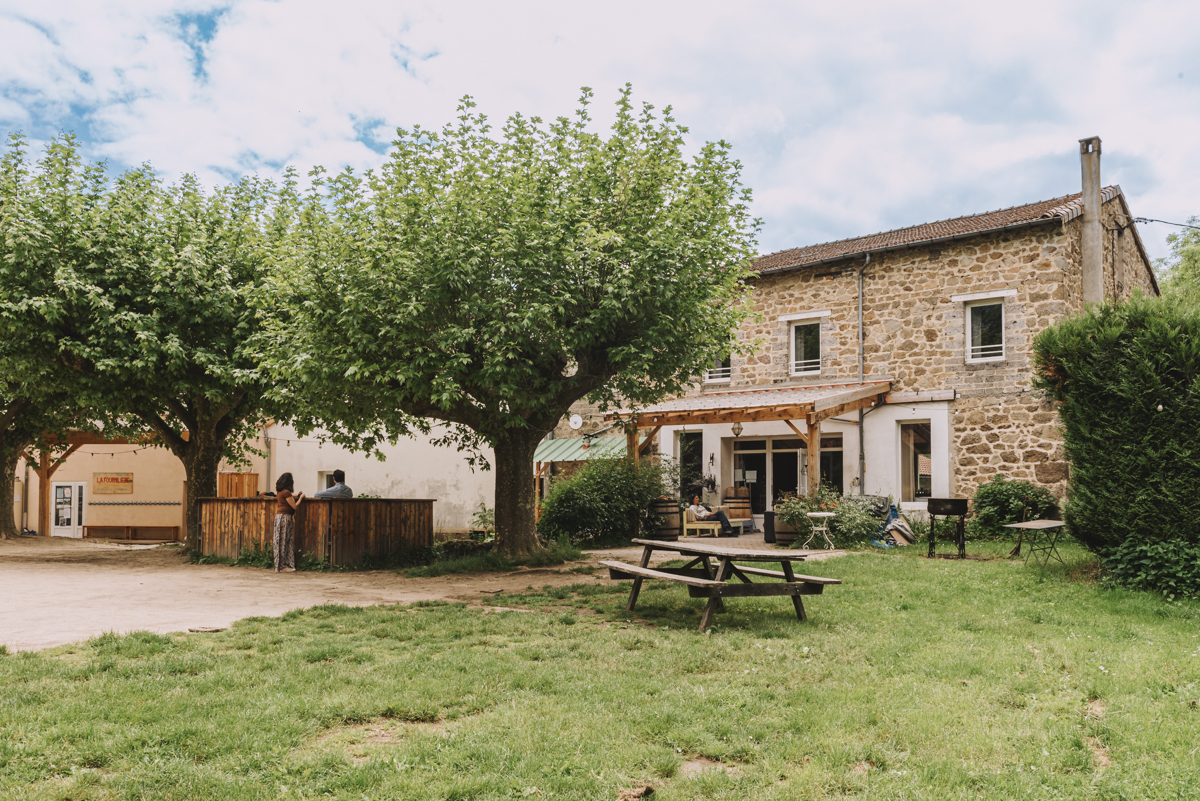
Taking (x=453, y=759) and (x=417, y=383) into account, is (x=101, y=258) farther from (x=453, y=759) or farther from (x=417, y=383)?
(x=453, y=759)

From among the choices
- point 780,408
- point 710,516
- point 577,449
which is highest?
point 780,408

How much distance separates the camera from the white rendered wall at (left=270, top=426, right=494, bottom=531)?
2088 centimetres

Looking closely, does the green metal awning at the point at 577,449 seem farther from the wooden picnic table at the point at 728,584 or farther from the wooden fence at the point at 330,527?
the wooden picnic table at the point at 728,584

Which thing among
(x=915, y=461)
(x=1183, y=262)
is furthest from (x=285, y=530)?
(x=1183, y=262)

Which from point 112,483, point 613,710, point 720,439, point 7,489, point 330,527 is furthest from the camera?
point 112,483

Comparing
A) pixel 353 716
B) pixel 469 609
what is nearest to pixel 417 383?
pixel 469 609

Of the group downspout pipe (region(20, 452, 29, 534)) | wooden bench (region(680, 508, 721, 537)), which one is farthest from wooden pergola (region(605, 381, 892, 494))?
downspout pipe (region(20, 452, 29, 534))

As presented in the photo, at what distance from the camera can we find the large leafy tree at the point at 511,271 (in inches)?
375

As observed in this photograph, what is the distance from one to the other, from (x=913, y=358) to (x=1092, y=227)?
4.04 m

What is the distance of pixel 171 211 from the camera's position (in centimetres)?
1287

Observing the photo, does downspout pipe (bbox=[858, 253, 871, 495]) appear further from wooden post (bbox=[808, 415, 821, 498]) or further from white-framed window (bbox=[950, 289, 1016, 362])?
wooden post (bbox=[808, 415, 821, 498])

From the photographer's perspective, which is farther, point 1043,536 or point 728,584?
point 1043,536

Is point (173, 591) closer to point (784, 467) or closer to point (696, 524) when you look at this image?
point (696, 524)

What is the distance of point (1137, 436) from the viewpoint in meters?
8.18
